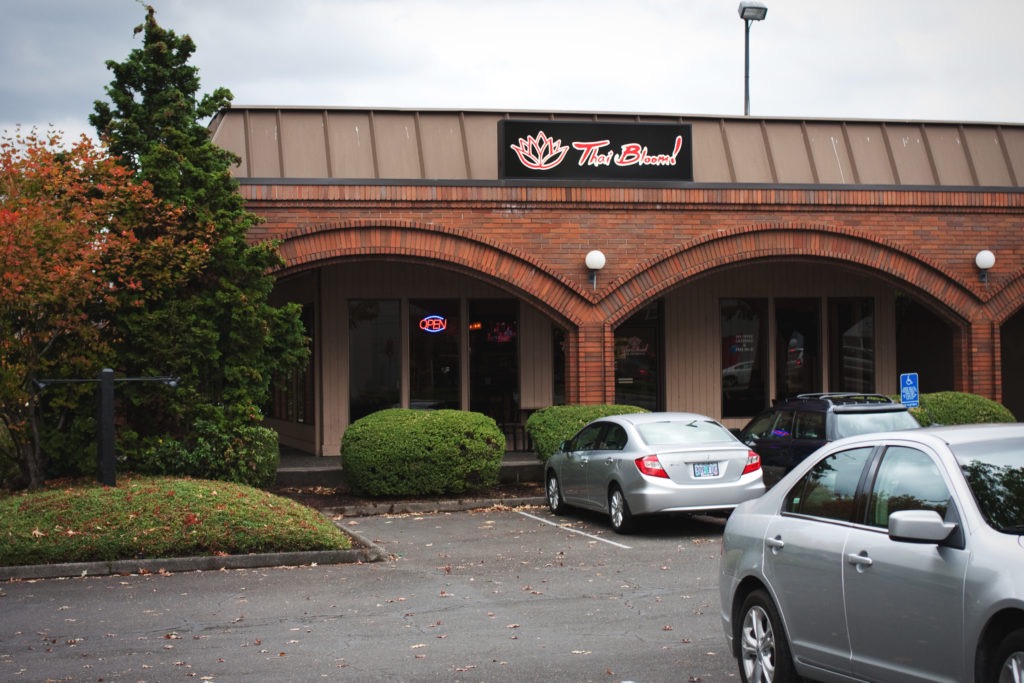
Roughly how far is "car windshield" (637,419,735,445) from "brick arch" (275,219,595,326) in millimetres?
5820

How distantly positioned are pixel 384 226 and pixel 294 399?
21.7 feet

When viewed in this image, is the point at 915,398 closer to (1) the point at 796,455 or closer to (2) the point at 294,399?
(1) the point at 796,455

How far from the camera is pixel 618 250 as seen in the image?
66.7ft

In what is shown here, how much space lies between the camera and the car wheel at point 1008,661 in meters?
4.76

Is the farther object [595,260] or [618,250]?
[618,250]

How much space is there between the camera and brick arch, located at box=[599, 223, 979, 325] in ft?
66.7

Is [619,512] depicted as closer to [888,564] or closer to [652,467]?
[652,467]

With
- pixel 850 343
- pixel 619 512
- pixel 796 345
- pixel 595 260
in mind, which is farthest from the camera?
pixel 850 343

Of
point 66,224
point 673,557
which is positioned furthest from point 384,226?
point 673,557

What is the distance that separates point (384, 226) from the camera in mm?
19391

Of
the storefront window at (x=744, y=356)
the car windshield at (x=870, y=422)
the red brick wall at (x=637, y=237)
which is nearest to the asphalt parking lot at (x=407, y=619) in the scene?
the car windshield at (x=870, y=422)

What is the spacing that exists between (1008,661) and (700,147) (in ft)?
56.7

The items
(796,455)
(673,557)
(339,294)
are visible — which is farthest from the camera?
(339,294)

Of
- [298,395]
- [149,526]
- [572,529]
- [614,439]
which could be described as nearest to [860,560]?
[149,526]
